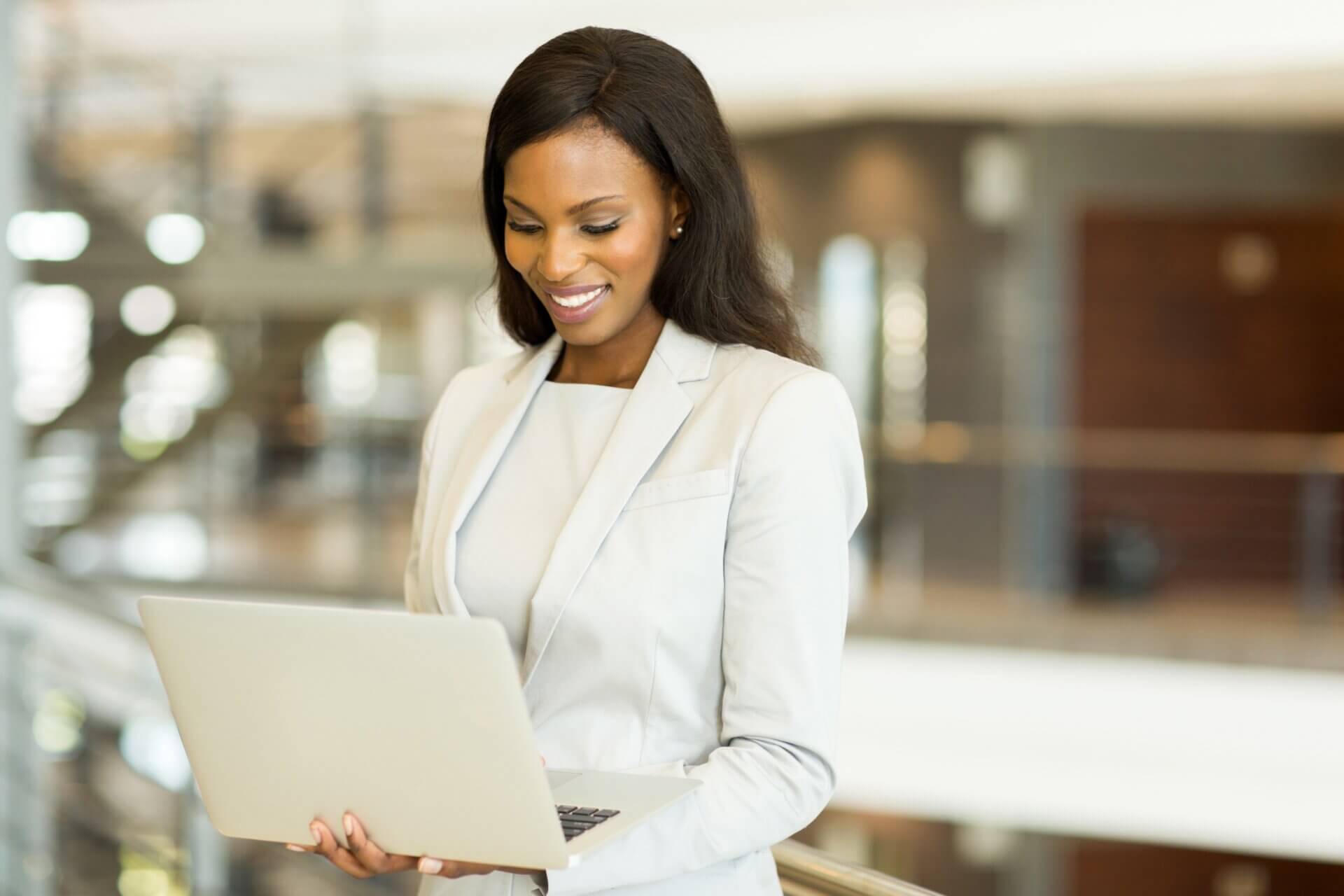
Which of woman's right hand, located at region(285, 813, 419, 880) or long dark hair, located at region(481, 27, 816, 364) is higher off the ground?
long dark hair, located at region(481, 27, 816, 364)

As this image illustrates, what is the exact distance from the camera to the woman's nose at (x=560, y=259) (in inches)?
46.0

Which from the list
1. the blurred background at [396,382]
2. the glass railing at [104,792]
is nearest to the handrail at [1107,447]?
the blurred background at [396,382]

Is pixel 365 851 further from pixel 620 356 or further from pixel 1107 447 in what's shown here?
pixel 1107 447

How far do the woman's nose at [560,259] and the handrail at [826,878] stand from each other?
0.56 metres

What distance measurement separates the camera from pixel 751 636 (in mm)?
1102

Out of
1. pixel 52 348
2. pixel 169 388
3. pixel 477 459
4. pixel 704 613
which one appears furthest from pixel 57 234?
pixel 704 613

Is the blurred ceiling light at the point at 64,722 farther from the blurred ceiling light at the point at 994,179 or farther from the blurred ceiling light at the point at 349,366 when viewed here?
the blurred ceiling light at the point at 994,179

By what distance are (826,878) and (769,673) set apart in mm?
344

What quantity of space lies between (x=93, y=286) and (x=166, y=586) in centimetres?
119

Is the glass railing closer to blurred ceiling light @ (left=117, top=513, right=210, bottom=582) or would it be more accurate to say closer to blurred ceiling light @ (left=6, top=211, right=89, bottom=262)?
blurred ceiling light @ (left=117, top=513, right=210, bottom=582)

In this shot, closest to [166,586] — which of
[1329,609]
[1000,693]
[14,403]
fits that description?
[14,403]

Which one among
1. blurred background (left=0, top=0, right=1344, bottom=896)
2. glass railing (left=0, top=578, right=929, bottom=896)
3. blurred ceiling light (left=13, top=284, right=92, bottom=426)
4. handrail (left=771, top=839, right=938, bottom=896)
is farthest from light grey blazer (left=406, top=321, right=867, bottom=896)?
blurred ceiling light (left=13, top=284, right=92, bottom=426)

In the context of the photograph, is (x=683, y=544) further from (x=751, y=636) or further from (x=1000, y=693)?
(x=1000, y=693)

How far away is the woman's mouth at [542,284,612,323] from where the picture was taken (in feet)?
3.96
